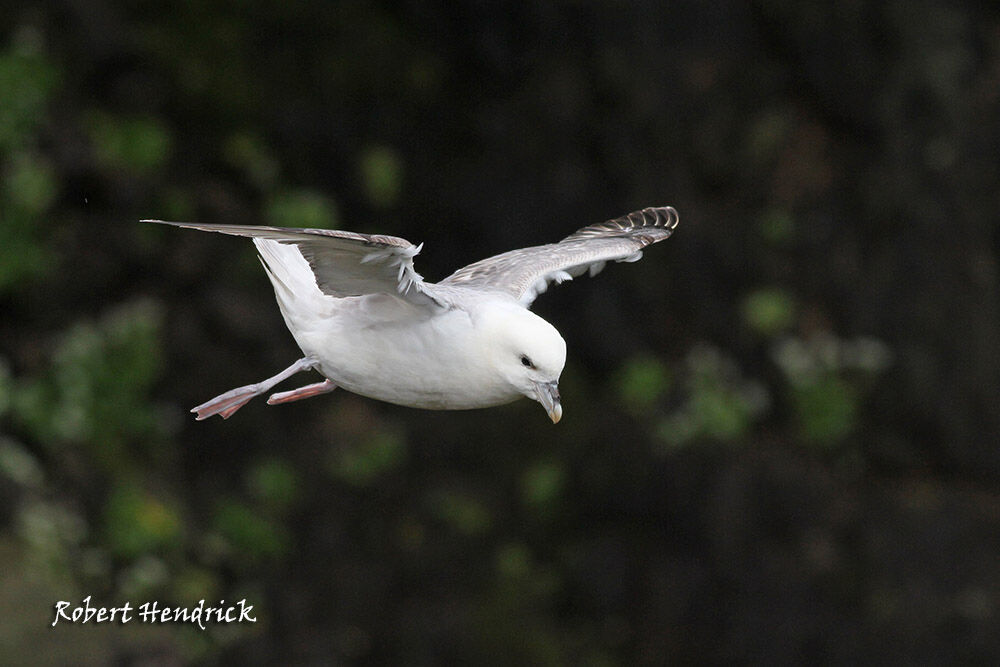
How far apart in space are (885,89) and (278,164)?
13.8ft

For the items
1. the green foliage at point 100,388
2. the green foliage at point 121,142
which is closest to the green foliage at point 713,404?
the green foliage at point 100,388

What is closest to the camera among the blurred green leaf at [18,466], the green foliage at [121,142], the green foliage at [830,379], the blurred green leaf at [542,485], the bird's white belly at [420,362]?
the bird's white belly at [420,362]

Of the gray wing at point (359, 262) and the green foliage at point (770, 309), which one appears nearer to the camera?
the gray wing at point (359, 262)

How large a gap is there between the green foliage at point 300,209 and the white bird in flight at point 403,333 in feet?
13.8

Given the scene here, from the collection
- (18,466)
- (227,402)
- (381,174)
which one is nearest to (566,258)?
(227,402)

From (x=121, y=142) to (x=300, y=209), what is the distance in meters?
1.23

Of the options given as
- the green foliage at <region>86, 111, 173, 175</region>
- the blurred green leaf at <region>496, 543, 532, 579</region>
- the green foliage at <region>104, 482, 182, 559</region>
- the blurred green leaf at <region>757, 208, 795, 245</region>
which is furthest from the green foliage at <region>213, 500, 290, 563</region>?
the blurred green leaf at <region>757, 208, 795, 245</region>

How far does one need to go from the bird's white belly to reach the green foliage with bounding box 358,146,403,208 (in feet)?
16.0

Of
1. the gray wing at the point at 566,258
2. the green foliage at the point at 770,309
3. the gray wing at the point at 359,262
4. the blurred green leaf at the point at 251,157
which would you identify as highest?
the gray wing at the point at 359,262

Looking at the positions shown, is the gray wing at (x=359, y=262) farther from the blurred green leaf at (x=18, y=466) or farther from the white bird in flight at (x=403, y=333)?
the blurred green leaf at (x=18, y=466)

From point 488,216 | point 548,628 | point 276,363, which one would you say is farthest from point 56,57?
point 548,628

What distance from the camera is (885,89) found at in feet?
27.7

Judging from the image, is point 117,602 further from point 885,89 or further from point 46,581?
point 885,89

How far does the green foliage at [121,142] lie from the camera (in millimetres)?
8078
